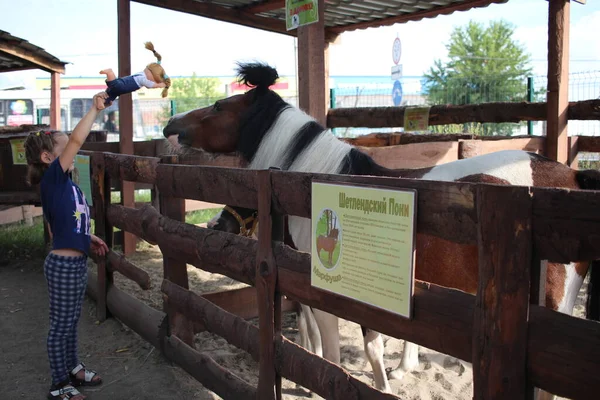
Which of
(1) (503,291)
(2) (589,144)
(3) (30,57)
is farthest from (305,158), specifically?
(3) (30,57)

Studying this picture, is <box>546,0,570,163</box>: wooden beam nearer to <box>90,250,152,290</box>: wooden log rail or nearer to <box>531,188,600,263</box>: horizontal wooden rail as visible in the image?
<box>90,250,152,290</box>: wooden log rail

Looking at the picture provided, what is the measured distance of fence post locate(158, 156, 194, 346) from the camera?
4.12m

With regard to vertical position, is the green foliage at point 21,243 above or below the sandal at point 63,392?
above

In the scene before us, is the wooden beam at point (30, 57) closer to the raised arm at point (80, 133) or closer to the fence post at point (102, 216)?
the fence post at point (102, 216)

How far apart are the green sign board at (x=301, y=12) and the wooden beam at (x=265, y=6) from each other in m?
2.30

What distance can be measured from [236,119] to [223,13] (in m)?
3.79

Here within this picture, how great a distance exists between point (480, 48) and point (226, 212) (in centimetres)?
4020

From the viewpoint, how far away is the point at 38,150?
358 centimetres

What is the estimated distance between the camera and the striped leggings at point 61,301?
3551 millimetres

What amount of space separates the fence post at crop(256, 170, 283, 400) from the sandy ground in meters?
0.86

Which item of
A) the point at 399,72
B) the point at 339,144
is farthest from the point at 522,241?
the point at 399,72

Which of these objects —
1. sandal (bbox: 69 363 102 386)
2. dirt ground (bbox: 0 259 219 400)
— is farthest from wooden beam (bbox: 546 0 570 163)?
sandal (bbox: 69 363 102 386)

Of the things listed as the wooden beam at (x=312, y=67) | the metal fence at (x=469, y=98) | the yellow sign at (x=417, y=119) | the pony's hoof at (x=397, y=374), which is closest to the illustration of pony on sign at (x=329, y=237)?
the pony's hoof at (x=397, y=374)

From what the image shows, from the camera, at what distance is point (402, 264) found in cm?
206
